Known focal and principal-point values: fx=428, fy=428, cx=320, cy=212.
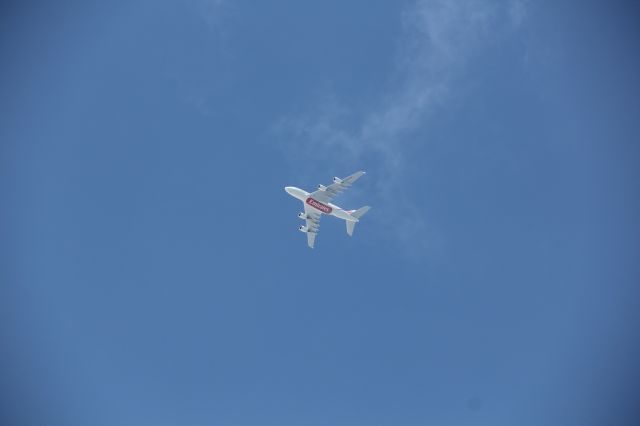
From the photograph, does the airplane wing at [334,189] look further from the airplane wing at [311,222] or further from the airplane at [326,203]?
the airplane wing at [311,222]

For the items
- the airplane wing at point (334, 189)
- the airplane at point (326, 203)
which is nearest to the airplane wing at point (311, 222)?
the airplane at point (326, 203)

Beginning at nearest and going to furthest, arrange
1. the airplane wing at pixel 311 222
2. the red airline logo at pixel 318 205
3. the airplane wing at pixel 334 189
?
1. the airplane wing at pixel 334 189
2. the red airline logo at pixel 318 205
3. the airplane wing at pixel 311 222

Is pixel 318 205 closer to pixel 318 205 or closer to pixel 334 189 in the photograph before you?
pixel 318 205

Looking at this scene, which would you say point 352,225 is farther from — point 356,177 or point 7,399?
point 7,399

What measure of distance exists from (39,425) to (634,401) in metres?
136

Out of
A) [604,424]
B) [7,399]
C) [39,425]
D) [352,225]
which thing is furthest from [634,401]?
[7,399]

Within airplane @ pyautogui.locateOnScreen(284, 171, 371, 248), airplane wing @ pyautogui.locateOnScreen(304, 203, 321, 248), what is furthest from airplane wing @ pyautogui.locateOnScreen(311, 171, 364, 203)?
airplane wing @ pyautogui.locateOnScreen(304, 203, 321, 248)

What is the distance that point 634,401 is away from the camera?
94.8 metres

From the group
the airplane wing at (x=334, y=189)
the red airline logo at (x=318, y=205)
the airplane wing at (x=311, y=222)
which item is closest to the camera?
the airplane wing at (x=334, y=189)

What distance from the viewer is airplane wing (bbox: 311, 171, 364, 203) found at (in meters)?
81.7

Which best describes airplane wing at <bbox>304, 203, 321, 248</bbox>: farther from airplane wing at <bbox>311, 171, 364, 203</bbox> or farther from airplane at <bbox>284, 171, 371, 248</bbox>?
airplane wing at <bbox>311, 171, 364, 203</bbox>

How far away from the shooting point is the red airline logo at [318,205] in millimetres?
85438

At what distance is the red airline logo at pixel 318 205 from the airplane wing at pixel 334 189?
87 centimetres

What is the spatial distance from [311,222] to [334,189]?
39.1ft
